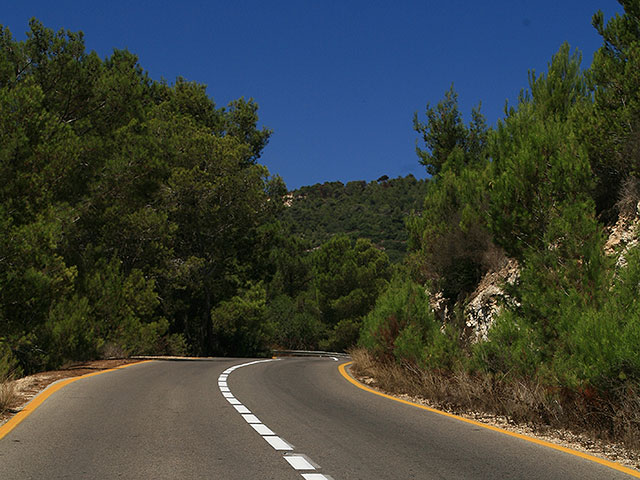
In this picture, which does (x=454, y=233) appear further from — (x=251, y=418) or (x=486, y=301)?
(x=251, y=418)

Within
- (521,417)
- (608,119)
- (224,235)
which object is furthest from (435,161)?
(521,417)

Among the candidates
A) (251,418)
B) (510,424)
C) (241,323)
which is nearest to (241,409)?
(251,418)

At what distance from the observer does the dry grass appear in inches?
320

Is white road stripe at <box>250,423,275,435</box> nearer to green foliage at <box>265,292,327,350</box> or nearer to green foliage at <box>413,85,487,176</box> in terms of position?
green foliage at <box>413,85,487,176</box>

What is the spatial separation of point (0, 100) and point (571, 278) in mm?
14915

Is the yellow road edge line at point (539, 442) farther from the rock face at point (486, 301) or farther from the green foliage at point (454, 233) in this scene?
the green foliage at point (454, 233)

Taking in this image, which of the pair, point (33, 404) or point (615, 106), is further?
point (615, 106)

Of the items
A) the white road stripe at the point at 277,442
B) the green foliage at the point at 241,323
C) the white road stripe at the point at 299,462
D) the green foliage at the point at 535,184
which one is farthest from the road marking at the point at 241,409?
the green foliage at the point at 241,323

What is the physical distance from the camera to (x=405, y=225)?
91.2 ft

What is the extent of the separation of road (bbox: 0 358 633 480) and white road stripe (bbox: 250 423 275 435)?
0.17 feet

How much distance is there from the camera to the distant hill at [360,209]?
117m

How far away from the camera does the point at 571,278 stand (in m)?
11.4

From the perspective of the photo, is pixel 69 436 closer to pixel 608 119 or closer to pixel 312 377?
pixel 312 377

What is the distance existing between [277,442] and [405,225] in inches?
804
